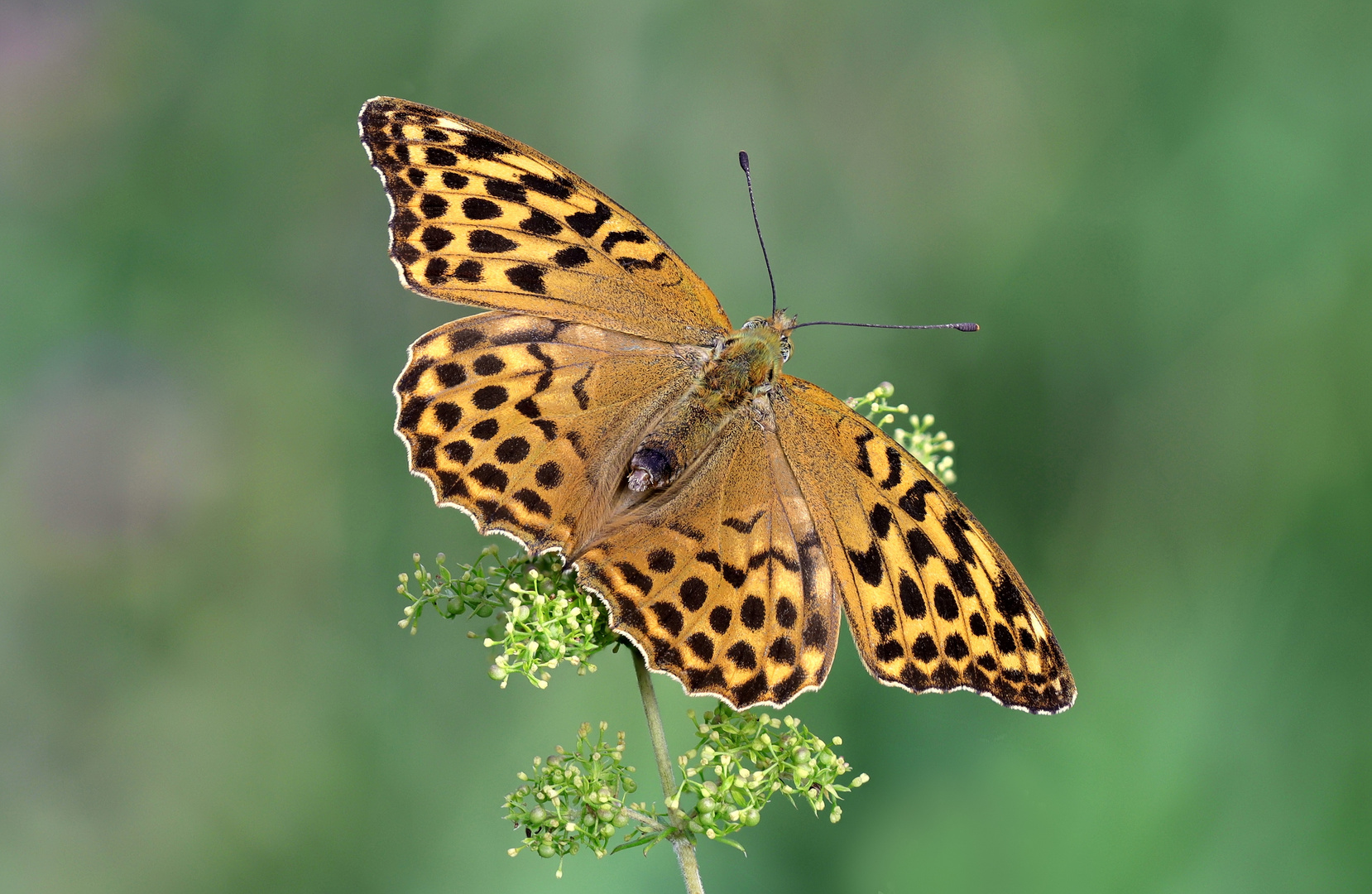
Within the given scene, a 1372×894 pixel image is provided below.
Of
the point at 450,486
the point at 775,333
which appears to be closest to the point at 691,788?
the point at 450,486

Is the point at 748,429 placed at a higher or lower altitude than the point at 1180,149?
lower

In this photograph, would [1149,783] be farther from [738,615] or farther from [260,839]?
[260,839]

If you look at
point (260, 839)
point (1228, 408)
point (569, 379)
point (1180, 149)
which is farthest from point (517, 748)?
point (1180, 149)

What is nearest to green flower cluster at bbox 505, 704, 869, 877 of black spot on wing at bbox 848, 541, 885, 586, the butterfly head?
black spot on wing at bbox 848, 541, 885, 586

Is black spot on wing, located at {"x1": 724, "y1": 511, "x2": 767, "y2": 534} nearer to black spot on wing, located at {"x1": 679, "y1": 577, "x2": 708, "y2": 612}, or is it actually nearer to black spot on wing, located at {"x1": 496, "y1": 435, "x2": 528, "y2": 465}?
black spot on wing, located at {"x1": 679, "y1": 577, "x2": 708, "y2": 612}

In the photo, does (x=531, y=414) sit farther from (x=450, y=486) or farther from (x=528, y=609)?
(x=528, y=609)

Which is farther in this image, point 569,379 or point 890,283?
point 890,283

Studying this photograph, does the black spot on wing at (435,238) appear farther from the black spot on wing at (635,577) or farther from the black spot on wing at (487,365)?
the black spot on wing at (635,577)
